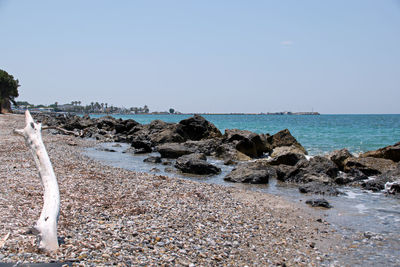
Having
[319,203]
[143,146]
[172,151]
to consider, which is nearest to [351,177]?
[319,203]

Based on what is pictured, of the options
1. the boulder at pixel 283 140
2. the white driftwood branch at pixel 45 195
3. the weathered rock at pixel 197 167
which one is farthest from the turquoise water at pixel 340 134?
the white driftwood branch at pixel 45 195

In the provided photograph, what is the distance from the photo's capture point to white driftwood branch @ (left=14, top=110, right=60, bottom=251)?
6207 millimetres

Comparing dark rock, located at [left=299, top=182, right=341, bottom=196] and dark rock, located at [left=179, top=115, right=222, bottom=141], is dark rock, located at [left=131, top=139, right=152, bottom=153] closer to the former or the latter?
dark rock, located at [left=179, top=115, right=222, bottom=141]

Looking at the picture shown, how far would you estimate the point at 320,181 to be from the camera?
16.8 metres

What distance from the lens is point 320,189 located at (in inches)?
603

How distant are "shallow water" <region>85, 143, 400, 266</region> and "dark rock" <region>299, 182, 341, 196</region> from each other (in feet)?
1.16

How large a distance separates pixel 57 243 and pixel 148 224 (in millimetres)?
2587

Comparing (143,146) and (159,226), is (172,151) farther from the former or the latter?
(159,226)

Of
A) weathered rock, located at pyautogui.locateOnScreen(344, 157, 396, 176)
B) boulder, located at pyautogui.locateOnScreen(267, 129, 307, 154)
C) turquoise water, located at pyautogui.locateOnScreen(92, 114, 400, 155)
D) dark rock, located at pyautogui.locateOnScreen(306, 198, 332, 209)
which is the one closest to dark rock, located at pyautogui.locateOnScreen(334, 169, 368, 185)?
weathered rock, located at pyautogui.locateOnScreen(344, 157, 396, 176)

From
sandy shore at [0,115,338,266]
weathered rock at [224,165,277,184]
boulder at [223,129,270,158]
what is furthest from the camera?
A: boulder at [223,129,270,158]

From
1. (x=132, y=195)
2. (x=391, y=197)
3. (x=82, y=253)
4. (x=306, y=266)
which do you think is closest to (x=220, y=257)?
(x=306, y=266)

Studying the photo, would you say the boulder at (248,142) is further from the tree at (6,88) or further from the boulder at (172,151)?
the tree at (6,88)

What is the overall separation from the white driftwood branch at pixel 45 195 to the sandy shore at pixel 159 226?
245 mm

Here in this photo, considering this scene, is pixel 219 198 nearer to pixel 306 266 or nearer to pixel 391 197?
pixel 306 266
